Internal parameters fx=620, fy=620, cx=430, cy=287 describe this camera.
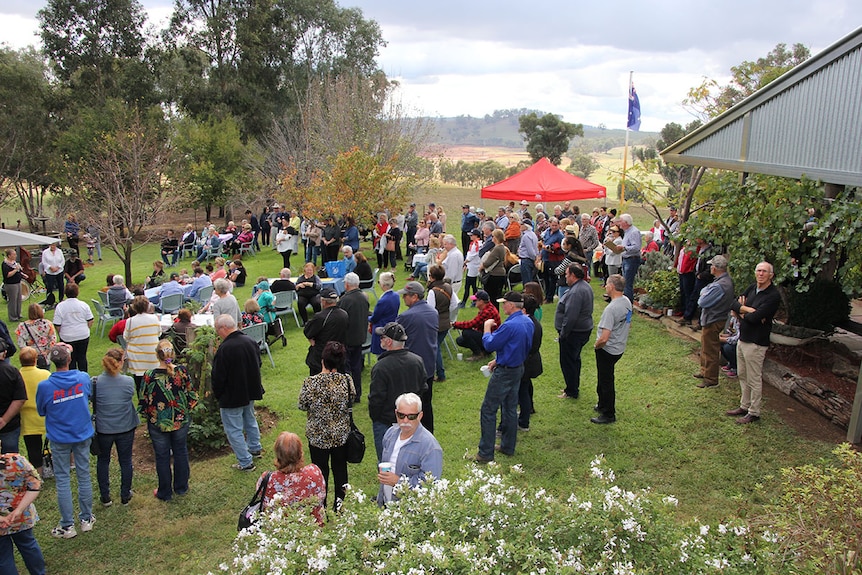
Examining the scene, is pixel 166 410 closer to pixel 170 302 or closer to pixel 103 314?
pixel 170 302

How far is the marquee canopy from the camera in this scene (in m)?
16.0

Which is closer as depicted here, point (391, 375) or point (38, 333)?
point (391, 375)

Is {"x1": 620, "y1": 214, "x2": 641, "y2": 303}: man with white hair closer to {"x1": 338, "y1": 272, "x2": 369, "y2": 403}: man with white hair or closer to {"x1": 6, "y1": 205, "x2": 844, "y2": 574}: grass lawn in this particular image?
{"x1": 6, "y1": 205, "x2": 844, "y2": 574}: grass lawn

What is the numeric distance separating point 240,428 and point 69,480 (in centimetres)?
156

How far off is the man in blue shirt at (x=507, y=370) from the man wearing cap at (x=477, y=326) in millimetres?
1755

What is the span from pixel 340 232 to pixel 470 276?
16.0 ft

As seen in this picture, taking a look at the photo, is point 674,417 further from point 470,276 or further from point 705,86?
point 705,86

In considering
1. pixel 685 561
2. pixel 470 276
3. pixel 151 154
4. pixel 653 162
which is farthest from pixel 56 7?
pixel 685 561

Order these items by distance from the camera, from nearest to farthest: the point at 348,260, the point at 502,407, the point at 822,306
→ 1. the point at 502,407
2. the point at 822,306
3. the point at 348,260

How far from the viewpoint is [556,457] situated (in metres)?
6.52

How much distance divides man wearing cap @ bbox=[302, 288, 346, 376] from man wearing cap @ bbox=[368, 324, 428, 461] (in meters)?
1.65

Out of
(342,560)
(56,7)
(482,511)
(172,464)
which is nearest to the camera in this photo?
(342,560)

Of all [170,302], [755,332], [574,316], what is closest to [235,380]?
[574,316]

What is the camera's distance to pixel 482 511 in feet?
10.9
